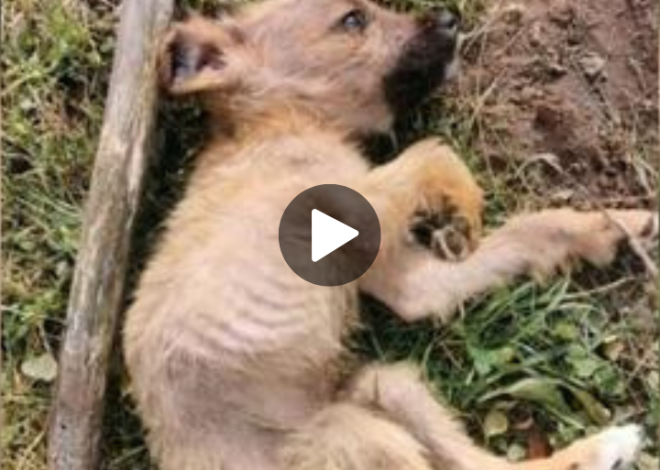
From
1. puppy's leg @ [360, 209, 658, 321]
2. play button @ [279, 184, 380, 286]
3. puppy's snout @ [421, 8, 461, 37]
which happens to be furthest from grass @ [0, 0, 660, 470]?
play button @ [279, 184, 380, 286]

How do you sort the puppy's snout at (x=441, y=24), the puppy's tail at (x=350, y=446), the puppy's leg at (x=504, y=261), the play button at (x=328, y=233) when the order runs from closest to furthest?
the puppy's tail at (x=350, y=446) → the play button at (x=328, y=233) → the puppy's leg at (x=504, y=261) → the puppy's snout at (x=441, y=24)

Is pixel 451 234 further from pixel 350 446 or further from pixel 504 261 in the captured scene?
pixel 350 446

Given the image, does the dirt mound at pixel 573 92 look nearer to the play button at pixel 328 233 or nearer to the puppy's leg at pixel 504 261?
the puppy's leg at pixel 504 261

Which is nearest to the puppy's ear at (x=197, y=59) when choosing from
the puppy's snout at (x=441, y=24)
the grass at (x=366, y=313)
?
the grass at (x=366, y=313)

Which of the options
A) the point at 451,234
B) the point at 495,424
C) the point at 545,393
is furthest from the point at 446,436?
the point at 451,234

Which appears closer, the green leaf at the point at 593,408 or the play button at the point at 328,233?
the play button at the point at 328,233

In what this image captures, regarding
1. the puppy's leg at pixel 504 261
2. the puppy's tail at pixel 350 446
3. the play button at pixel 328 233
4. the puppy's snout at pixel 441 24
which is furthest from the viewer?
the puppy's snout at pixel 441 24
